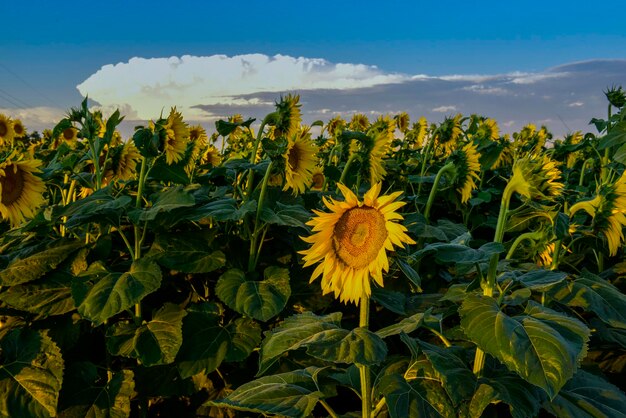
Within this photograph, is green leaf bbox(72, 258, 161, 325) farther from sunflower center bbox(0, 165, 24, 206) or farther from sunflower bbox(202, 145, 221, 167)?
sunflower bbox(202, 145, 221, 167)

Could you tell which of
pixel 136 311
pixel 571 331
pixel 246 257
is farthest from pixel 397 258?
pixel 136 311

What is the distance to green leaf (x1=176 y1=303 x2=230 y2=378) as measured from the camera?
217 cm

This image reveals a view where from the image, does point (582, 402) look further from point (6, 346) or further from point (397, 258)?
point (6, 346)

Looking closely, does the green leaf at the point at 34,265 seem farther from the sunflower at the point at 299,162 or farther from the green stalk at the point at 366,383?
the green stalk at the point at 366,383

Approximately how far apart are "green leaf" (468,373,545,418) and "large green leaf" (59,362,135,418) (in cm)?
134

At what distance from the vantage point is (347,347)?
1466 millimetres

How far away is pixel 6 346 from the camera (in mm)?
2299

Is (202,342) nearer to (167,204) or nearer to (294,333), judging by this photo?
(167,204)

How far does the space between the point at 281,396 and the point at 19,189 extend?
1686 millimetres

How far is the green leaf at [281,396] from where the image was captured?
1.54 metres

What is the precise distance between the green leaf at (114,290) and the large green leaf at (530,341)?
116 centimetres

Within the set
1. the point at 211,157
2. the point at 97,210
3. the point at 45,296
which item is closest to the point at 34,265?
the point at 45,296

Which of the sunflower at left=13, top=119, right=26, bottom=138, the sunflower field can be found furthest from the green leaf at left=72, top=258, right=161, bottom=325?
the sunflower at left=13, top=119, right=26, bottom=138

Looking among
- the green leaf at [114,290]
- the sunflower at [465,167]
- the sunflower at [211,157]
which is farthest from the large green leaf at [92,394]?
the sunflower at [211,157]
